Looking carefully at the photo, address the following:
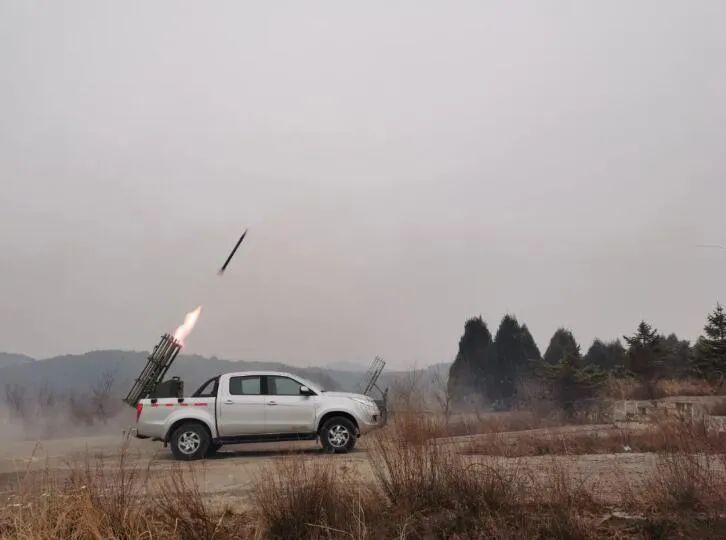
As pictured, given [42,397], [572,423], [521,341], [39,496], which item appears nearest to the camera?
[39,496]

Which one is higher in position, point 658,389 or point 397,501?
point 658,389

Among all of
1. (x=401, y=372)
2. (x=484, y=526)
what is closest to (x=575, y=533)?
(x=484, y=526)

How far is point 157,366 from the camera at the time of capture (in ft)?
48.4

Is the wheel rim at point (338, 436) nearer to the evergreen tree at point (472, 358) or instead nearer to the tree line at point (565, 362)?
the tree line at point (565, 362)

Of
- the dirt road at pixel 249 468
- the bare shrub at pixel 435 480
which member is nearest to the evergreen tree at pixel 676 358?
the dirt road at pixel 249 468

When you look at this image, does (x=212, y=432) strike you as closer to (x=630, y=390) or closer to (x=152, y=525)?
(x=152, y=525)

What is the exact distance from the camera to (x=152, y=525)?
5430 millimetres

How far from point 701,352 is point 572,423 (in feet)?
28.2

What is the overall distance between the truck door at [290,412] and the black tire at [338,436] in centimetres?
31

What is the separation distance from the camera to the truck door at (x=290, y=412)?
1212 centimetres

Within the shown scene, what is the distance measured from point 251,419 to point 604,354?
1224 inches

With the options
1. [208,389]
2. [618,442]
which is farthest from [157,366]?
[618,442]

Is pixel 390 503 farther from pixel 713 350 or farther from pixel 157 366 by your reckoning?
pixel 713 350

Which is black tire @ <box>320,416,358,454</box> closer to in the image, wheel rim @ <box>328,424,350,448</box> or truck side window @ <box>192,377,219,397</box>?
wheel rim @ <box>328,424,350,448</box>
